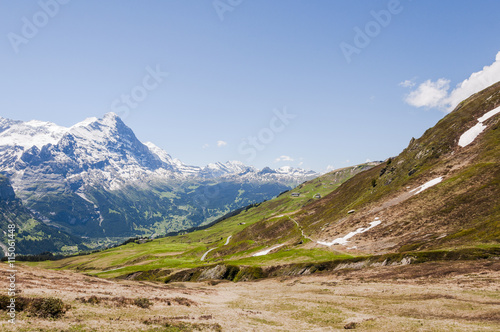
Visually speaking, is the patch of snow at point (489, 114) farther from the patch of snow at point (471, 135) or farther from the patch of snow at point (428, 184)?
the patch of snow at point (428, 184)

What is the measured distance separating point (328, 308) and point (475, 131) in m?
123

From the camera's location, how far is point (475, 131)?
11925 centimetres

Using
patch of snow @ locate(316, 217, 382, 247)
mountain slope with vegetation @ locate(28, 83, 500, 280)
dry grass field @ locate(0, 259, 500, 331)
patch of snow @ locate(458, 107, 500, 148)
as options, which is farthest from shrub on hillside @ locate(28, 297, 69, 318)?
patch of snow @ locate(458, 107, 500, 148)

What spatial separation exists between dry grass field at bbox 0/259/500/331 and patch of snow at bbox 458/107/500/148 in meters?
88.6

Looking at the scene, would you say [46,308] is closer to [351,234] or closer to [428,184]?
[351,234]

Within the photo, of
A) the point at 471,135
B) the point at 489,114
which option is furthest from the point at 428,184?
the point at 489,114

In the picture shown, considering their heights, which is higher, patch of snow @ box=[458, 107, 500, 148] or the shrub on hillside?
the shrub on hillside

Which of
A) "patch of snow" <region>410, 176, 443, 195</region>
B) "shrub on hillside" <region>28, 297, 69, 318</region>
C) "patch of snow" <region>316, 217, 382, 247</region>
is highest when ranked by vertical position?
"shrub on hillside" <region>28, 297, 69, 318</region>

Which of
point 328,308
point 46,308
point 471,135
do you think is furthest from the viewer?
point 471,135

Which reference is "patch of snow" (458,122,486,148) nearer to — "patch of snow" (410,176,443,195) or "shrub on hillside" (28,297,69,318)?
"patch of snow" (410,176,443,195)

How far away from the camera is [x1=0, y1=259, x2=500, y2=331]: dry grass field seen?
2748cm

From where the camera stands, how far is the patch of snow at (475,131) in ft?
384

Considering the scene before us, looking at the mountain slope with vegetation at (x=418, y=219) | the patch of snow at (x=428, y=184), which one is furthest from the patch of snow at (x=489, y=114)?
the patch of snow at (x=428, y=184)

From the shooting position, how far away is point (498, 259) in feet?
164
